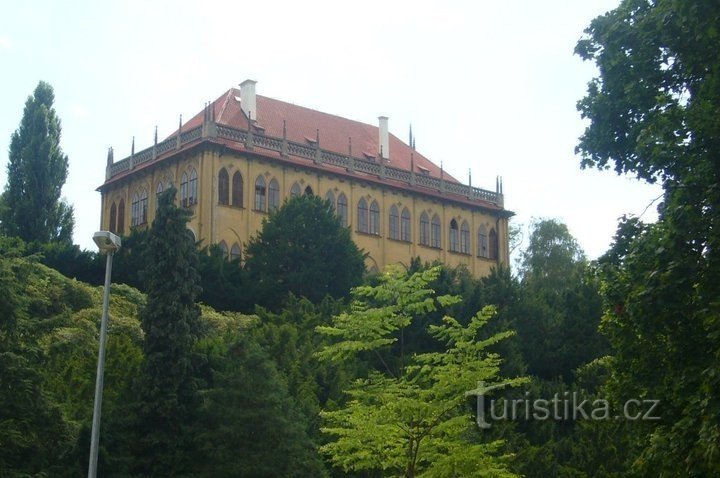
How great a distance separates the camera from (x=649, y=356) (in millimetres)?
19219

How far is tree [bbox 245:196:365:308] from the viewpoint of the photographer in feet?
176

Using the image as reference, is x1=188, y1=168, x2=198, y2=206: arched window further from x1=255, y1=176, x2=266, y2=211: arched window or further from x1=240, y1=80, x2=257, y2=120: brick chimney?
x1=240, y1=80, x2=257, y2=120: brick chimney

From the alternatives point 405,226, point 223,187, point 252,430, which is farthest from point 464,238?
point 252,430

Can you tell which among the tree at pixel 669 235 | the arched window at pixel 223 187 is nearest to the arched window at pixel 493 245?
the arched window at pixel 223 187

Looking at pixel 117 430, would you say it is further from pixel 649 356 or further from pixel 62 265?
pixel 62 265

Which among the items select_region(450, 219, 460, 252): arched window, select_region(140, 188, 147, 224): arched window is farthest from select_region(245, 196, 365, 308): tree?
select_region(450, 219, 460, 252): arched window

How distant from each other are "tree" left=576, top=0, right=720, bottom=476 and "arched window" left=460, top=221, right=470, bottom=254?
51709 millimetres

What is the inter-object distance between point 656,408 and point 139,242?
36.3m

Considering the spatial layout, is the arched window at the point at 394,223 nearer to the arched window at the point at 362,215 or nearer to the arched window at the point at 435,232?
the arched window at the point at 362,215

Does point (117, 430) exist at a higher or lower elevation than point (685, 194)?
lower

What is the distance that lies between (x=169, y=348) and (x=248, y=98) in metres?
38.6

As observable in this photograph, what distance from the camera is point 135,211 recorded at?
221 ft

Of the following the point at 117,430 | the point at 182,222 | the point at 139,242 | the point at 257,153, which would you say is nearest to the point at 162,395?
the point at 117,430

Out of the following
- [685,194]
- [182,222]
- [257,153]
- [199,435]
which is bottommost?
[199,435]
